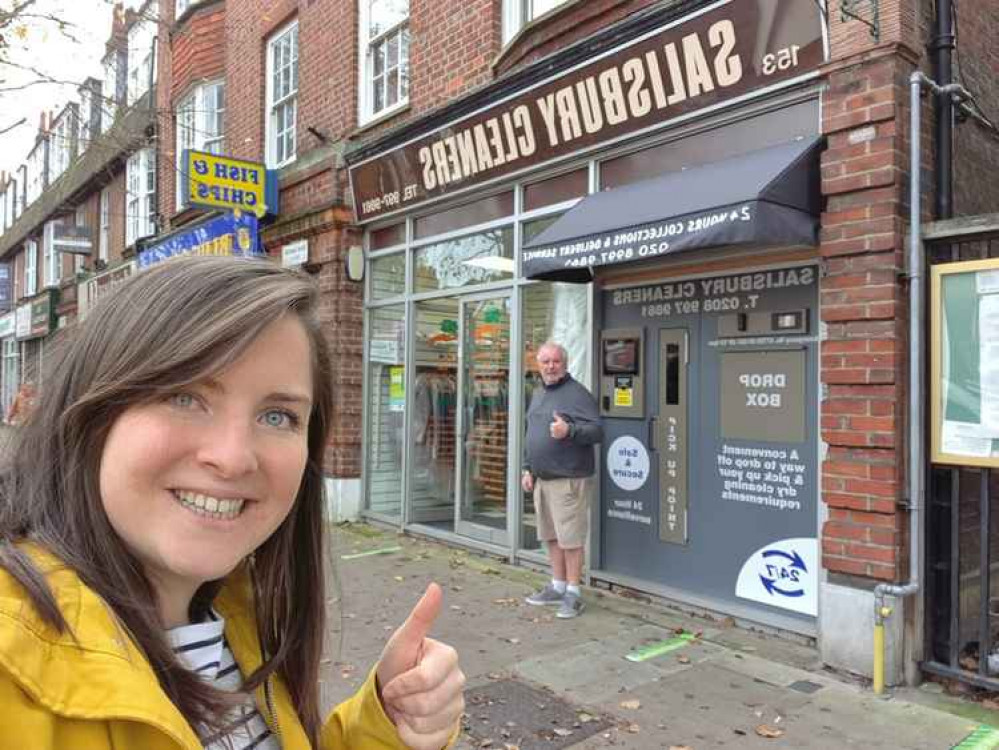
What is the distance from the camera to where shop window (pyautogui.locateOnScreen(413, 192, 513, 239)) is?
6832 mm

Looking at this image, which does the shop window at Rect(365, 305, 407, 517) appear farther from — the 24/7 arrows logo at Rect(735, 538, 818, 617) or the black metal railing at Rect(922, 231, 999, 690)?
the black metal railing at Rect(922, 231, 999, 690)

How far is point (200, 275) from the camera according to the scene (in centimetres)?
117

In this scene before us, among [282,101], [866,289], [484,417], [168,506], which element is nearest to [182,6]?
[282,101]

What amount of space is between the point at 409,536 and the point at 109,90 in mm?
13567

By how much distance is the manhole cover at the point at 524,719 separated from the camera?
3.51 m

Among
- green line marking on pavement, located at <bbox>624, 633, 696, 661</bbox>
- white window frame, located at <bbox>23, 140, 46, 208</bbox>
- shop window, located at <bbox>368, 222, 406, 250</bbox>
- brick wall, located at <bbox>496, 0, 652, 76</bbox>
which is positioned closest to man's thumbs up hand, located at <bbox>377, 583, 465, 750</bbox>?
green line marking on pavement, located at <bbox>624, 633, 696, 661</bbox>

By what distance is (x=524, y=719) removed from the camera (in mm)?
3725

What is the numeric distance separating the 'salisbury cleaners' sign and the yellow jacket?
184 inches

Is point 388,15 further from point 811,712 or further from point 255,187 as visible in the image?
point 811,712

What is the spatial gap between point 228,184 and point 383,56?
8.01 feet

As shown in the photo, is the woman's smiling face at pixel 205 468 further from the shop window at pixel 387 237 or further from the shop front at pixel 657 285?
the shop window at pixel 387 237

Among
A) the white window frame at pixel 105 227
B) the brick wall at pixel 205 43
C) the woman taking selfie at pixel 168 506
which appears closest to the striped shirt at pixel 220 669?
the woman taking selfie at pixel 168 506

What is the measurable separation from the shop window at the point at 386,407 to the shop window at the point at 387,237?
2.28 feet

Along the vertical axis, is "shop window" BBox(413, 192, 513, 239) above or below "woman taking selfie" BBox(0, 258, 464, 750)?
above
